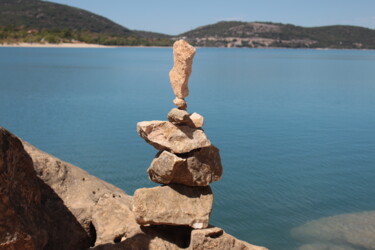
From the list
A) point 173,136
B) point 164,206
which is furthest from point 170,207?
point 173,136

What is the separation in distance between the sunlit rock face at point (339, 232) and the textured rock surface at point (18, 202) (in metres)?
9.16

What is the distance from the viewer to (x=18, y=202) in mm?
8234

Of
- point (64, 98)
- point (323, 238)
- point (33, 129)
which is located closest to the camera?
point (323, 238)

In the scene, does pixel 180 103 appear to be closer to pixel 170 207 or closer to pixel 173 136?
pixel 173 136

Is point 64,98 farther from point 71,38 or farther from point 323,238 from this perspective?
point 71,38

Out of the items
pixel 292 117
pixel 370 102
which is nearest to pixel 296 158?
pixel 292 117

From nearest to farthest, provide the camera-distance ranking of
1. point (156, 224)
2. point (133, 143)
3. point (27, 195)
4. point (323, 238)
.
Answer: point (27, 195) → point (156, 224) → point (323, 238) → point (133, 143)

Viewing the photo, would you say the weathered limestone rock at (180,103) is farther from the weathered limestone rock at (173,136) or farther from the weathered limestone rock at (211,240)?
the weathered limestone rock at (211,240)

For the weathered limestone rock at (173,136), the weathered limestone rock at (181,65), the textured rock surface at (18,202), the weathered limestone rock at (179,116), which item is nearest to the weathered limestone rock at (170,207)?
the weathered limestone rock at (173,136)

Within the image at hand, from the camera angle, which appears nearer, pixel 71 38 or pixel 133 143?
pixel 133 143

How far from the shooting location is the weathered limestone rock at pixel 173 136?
9906 millimetres

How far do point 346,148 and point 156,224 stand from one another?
19.3m

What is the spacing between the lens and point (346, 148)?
26.5m

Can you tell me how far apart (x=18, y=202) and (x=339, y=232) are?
11.6 meters
